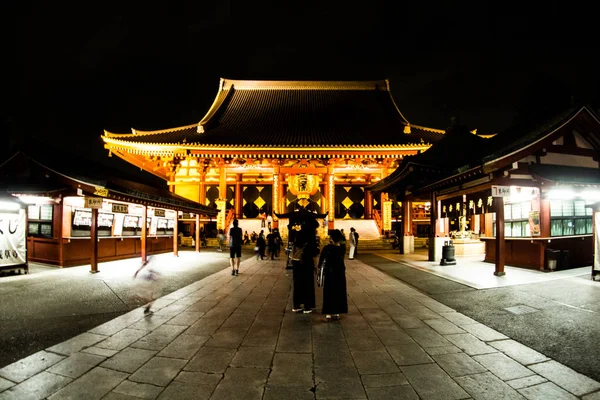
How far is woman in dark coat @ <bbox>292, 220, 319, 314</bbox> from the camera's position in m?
5.79

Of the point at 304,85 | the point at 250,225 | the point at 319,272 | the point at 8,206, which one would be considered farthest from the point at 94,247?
the point at 304,85

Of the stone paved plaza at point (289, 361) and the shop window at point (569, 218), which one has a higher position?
the shop window at point (569, 218)

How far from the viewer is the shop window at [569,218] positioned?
32.3 feet

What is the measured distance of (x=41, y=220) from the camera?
11031mm

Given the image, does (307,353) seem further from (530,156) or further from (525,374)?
(530,156)

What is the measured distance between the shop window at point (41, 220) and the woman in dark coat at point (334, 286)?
34.0ft

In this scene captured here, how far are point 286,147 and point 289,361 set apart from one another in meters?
17.1

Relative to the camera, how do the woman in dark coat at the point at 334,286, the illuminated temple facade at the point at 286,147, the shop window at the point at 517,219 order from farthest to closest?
the illuminated temple facade at the point at 286,147 → the shop window at the point at 517,219 → the woman in dark coat at the point at 334,286

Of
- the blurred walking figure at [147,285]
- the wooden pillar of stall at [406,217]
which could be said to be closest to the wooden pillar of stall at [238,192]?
the wooden pillar of stall at [406,217]

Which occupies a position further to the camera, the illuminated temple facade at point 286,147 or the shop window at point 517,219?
the illuminated temple facade at point 286,147

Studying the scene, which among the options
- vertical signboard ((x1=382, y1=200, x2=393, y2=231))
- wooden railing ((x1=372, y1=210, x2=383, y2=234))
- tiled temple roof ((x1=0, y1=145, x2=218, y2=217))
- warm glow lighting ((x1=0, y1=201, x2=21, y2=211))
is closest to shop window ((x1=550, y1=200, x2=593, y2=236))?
vertical signboard ((x1=382, y1=200, x2=393, y2=231))

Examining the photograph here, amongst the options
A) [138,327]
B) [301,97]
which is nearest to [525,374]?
[138,327]

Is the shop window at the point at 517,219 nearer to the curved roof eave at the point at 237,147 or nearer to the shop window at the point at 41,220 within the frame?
the curved roof eave at the point at 237,147

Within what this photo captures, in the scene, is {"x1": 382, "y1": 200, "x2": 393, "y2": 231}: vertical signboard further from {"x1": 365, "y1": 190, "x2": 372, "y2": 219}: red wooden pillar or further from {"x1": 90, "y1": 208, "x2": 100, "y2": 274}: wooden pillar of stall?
{"x1": 90, "y1": 208, "x2": 100, "y2": 274}: wooden pillar of stall
